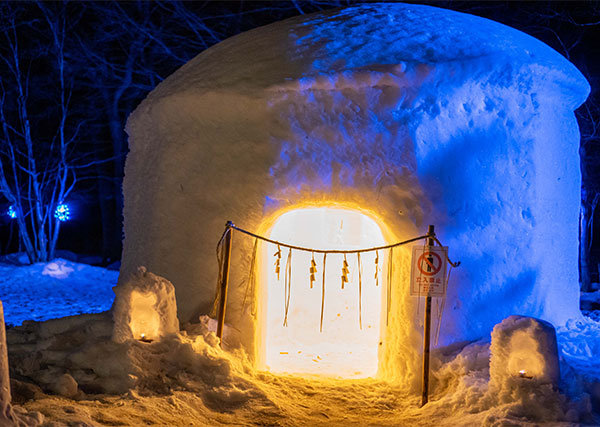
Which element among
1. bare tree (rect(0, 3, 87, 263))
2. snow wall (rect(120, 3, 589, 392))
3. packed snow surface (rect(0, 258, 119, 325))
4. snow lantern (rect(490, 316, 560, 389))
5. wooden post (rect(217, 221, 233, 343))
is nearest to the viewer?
snow lantern (rect(490, 316, 560, 389))

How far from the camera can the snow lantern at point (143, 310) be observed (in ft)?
18.6

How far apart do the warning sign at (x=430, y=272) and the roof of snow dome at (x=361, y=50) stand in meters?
2.09

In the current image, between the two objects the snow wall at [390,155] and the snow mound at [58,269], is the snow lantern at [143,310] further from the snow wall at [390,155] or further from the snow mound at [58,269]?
the snow mound at [58,269]

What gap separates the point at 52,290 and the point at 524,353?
39.5 ft

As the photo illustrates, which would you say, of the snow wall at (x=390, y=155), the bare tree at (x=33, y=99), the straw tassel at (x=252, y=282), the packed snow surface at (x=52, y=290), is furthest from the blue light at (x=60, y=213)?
the straw tassel at (x=252, y=282)

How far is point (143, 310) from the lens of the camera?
226 inches

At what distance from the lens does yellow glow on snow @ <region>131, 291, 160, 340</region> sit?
5.70m

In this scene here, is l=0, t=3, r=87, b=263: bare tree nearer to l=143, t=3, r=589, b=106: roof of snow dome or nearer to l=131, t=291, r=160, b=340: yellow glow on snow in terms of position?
l=143, t=3, r=589, b=106: roof of snow dome

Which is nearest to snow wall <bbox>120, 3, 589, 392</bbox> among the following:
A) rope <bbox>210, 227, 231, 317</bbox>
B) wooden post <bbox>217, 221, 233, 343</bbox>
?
rope <bbox>210, 227, 231, 317</bbox>

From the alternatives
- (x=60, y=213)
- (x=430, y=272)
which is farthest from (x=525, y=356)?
(x=60, y=213)

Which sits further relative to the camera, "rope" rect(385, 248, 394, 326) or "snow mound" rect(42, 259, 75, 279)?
"snow mound" rect(42, 259, 75, 279)

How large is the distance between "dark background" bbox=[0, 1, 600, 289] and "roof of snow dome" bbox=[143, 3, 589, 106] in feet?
23.4

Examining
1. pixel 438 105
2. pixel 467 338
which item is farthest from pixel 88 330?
pixel 438 105

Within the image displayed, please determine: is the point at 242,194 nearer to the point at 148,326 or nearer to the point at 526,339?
the point at 148,326
